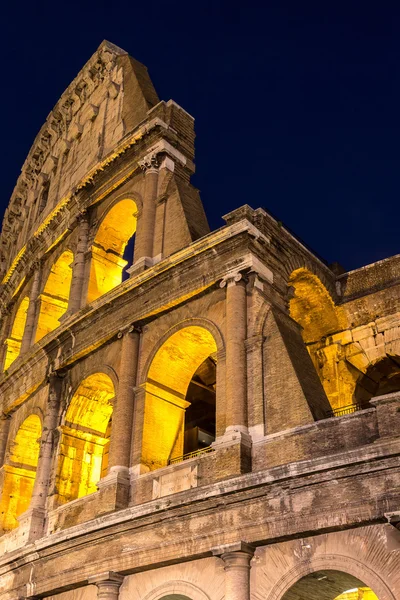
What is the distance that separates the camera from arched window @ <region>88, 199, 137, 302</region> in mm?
17281

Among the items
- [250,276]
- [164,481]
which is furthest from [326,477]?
[250,276]

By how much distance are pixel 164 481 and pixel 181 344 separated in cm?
271

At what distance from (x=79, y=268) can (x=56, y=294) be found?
2.00 m

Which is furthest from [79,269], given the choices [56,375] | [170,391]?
[170,391]

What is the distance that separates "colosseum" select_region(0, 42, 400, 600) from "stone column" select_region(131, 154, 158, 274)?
0.04 meters

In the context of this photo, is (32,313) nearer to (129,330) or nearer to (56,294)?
(56,294)

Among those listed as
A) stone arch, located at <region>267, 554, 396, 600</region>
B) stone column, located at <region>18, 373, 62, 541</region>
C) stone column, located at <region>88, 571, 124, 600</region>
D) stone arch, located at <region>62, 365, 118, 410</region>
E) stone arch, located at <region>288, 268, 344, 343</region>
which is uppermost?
stone arch, located at <region>288, 268, 344, 343</region>

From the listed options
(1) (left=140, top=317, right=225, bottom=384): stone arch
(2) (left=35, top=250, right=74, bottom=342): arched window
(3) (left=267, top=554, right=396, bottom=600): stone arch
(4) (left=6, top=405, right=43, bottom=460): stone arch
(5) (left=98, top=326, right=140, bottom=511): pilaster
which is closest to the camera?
(3) (left=267, top=554, right=396, bottom=600): stone arch

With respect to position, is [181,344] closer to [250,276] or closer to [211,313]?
[211,313]

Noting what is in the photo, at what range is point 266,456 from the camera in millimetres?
10852

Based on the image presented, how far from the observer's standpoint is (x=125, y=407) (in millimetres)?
13148

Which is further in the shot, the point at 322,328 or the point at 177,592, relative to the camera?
the point at 322,328

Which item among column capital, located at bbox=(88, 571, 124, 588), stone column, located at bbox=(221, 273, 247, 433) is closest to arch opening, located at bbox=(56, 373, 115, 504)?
column capital, located at bbox=(88, 571, 124, 588)

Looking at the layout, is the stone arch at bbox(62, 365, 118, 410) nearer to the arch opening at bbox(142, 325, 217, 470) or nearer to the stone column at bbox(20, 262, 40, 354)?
the arch opening at bbox(142, 325, 217, 470)
